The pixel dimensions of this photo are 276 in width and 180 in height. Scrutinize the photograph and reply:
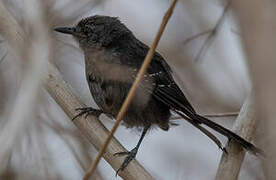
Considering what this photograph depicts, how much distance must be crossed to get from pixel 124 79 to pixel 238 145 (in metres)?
1.03

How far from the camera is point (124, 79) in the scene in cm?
334

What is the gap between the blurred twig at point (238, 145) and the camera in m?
2.65

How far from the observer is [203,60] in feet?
15.3

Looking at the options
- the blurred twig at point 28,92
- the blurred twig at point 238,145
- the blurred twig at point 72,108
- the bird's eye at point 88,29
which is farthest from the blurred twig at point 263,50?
the bird's eye at point 88,29

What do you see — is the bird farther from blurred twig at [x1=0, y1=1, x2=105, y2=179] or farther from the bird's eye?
blurred twig at [x1=0, y1=1, x2=105, y2=179]

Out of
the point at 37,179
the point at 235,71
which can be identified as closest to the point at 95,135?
the point at 37,179

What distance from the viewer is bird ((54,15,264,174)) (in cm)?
340

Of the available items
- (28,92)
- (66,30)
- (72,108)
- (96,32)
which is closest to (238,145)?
(72,108)

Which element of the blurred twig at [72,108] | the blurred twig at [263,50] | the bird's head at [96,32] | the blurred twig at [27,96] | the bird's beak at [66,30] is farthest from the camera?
the bird's head at [96,32]

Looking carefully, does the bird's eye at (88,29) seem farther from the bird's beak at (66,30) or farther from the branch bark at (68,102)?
the branch bark at (68,102)

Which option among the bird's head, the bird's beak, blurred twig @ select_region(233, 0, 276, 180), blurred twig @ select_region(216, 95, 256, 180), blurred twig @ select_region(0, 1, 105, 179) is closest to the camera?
blurred twig @ select_region(233, 0, 276, 180)

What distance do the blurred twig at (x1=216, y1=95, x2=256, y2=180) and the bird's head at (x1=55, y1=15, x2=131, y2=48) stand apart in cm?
148

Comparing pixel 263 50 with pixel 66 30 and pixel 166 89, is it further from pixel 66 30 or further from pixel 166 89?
pixel 66 30

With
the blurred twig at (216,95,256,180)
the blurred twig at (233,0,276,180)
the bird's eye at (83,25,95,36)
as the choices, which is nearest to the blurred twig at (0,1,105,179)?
the blurred twig at (233,0,276,180)
